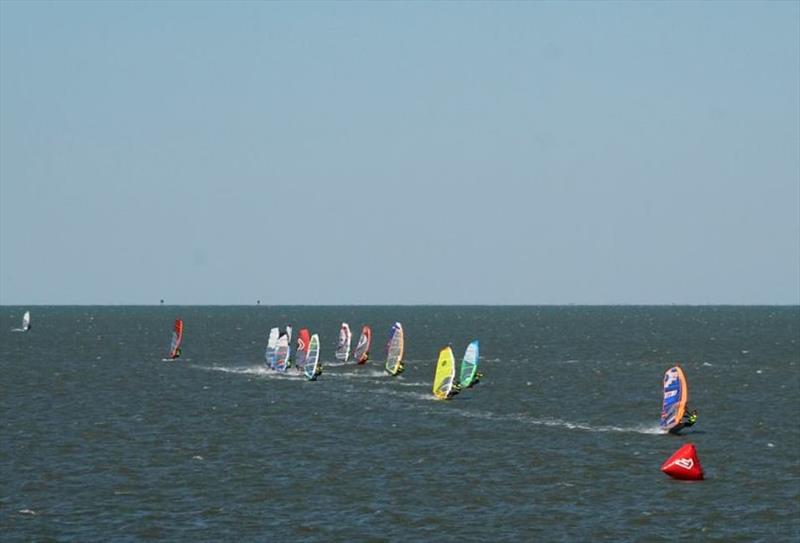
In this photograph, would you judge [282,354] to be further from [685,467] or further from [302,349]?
[685,467]

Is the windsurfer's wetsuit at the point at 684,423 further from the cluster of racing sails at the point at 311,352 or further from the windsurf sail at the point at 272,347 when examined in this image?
the windsurf sail at the point at 272,347

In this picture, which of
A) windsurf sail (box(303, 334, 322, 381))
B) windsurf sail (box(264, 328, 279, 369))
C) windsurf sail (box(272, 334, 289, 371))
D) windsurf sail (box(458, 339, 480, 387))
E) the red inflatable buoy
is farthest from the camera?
windsurf sail (box(264, 328, 279, 369))

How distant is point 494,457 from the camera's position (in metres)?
54.9

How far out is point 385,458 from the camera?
54531mm

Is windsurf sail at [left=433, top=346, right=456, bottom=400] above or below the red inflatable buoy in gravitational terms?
above

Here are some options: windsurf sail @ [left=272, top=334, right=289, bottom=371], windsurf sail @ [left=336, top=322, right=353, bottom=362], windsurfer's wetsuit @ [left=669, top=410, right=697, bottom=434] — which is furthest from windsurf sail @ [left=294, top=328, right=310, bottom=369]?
windsurfer's wetsuit @ [left=669, top=410, right=697, bottom=434]

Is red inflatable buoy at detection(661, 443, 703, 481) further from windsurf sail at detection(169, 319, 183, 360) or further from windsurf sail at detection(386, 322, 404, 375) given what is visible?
windsurf sail at detection(169, 319, 183, 360)

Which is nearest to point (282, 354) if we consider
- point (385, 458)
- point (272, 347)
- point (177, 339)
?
point (272, 347)

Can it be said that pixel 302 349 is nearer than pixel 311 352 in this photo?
No

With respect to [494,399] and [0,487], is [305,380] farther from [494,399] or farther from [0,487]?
[0,487]

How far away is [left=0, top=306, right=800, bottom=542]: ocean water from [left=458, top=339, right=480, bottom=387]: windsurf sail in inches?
60.4

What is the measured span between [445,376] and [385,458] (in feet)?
84.0

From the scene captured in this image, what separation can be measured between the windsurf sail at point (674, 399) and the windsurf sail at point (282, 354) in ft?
145

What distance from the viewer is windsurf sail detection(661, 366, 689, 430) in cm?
6294
